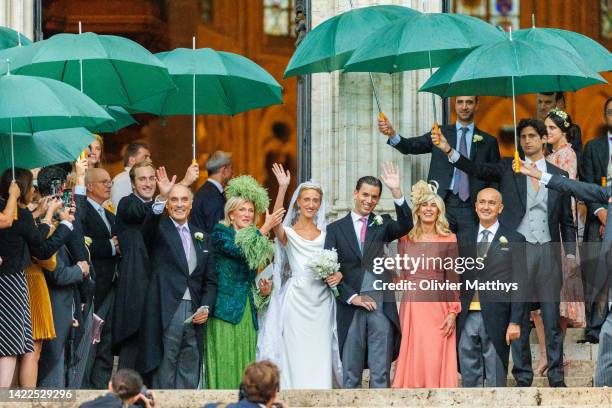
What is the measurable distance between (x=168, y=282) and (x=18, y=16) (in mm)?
4838

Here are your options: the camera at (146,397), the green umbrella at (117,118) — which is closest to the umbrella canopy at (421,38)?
the green umbrella at (117,118)

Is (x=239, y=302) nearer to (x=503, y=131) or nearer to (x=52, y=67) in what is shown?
(x=52, y=67)

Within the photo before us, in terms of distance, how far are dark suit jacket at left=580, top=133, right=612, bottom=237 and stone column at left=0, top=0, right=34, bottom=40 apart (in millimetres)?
5952

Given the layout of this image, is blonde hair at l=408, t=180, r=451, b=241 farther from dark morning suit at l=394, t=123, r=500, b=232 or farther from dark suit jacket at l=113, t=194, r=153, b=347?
dark suit jacket at l=113, t=194, r=153, b=347

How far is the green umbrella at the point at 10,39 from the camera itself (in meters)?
18.3

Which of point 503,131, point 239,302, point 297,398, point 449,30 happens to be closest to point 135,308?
point 239,302

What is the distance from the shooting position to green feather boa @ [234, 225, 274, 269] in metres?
16.5

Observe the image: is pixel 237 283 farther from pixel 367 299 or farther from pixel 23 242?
pixel 23 242

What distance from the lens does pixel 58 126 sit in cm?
1633

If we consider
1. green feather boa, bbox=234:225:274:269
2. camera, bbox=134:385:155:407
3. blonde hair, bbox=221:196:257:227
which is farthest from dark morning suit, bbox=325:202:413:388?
camera, bbox=134:385:155:407

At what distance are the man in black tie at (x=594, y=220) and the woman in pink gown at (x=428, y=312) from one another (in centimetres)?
109

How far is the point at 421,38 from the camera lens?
16.9m

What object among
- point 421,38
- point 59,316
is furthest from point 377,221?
point 59,316

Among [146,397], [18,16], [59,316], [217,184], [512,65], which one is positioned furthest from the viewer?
[18,16]
